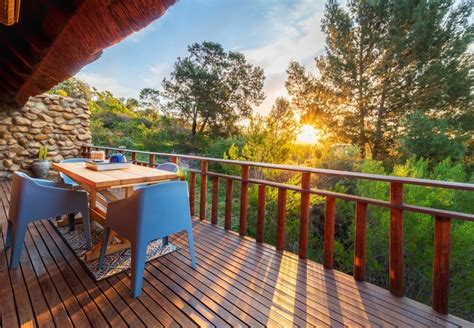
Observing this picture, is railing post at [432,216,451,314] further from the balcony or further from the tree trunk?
the tree trunk

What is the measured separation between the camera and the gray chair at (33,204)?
178 centimetres

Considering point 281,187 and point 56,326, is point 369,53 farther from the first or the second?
point 56,326

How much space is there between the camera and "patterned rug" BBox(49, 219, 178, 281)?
1.80 metres

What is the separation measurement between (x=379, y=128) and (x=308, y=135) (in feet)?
9.14

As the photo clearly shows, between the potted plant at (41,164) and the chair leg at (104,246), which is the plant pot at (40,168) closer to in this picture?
the potted plant at (41,164)

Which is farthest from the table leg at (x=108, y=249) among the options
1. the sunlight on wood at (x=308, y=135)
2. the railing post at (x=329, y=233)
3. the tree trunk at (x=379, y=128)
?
the tree trunk at (x=379, y=128)

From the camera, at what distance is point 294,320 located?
4.54 feet

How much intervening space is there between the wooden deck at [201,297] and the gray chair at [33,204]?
11.4 inches

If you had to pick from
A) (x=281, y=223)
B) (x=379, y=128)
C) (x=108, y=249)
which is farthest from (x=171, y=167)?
(x=379, y=128)

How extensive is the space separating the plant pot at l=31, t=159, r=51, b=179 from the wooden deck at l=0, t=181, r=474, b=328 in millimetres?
4091

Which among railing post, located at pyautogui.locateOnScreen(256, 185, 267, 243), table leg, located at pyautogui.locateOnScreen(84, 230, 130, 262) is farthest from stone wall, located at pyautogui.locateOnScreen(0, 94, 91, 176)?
railing post, located at pyautogui.locateOnScreen(256, 185, 267, 243)

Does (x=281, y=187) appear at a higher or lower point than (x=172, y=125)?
lower

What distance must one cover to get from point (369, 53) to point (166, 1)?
10371mm

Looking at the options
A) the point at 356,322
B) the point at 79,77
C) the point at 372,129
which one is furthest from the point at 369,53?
the point at 79,77
